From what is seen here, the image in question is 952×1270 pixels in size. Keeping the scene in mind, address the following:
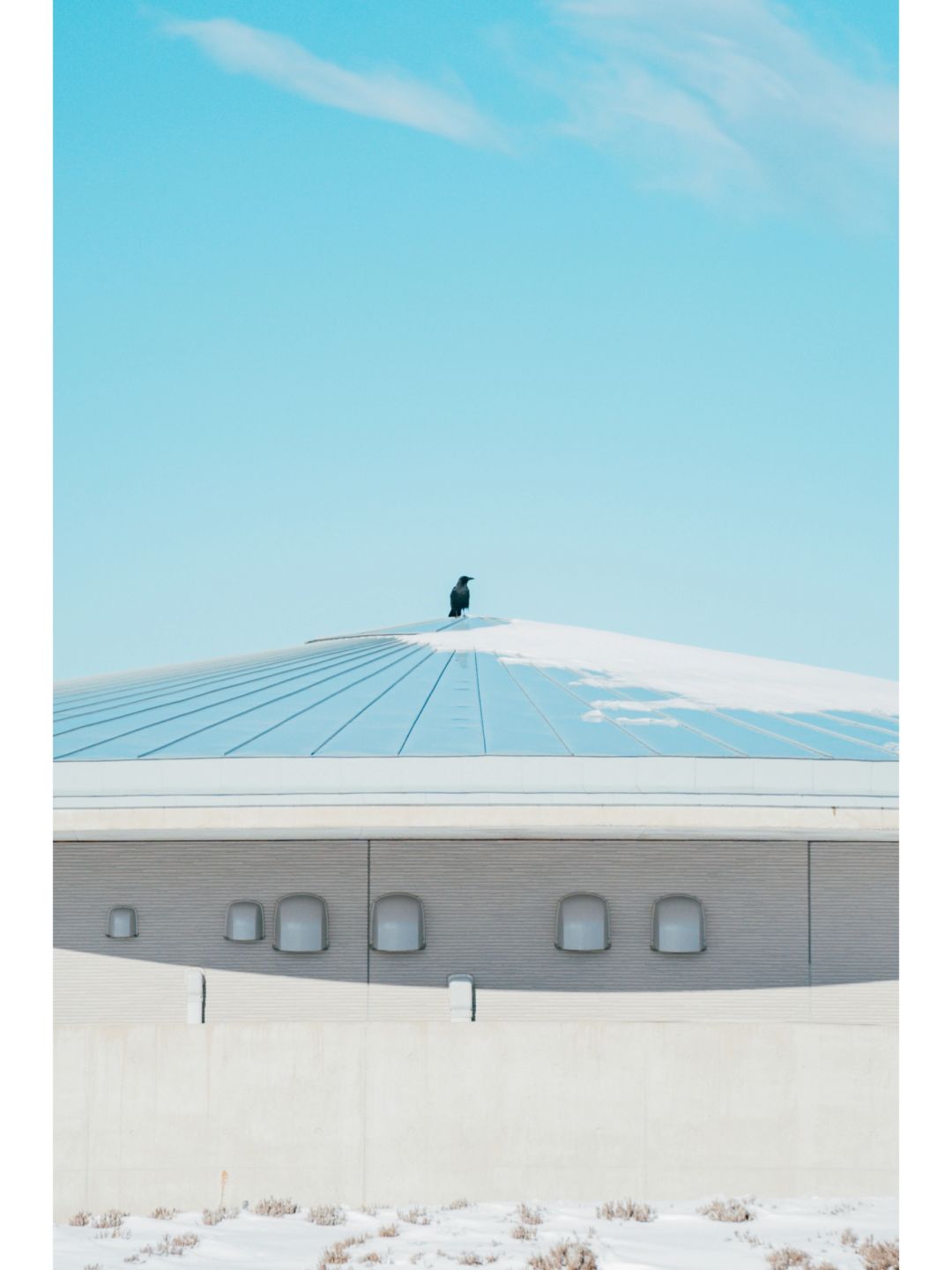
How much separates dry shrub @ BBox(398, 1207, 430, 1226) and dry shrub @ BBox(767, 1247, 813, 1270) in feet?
11.1

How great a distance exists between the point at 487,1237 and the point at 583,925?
4001 mm

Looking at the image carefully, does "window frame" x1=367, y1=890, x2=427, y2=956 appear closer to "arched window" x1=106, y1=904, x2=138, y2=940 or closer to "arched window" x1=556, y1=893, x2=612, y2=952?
"arched window" x1=556, y1=893, x2=612, y2=952

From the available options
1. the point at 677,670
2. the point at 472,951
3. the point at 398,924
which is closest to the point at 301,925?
the point at 398,924

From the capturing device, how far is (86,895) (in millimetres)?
15789

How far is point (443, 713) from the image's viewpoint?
16.9m

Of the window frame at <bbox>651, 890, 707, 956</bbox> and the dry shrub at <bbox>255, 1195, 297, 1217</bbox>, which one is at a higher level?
the window frame at <bbox>651, 890, 707, 956</bbox>

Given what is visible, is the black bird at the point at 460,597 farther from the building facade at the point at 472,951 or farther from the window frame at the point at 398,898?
the window frame at the point at 398,898

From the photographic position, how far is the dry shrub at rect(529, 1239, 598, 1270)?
11.2 m

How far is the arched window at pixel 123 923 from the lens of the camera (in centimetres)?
1567

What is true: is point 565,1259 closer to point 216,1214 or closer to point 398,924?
point 216,1214

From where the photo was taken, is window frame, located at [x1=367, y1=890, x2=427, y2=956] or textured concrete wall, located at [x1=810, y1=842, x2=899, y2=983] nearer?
window frame, located at [x1=367, y1=890, x2=427, y2=956]

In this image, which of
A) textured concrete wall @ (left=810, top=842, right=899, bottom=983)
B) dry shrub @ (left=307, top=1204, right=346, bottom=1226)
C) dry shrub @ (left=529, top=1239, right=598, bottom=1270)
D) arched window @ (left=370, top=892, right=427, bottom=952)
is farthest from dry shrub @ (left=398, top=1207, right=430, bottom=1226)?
textured concrete wall @ (left=810, top=842, right=899, bottom=983)
